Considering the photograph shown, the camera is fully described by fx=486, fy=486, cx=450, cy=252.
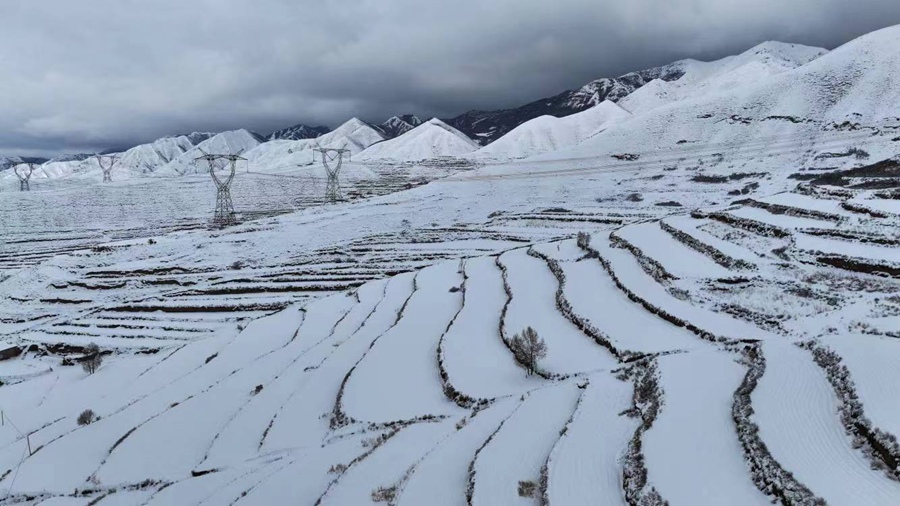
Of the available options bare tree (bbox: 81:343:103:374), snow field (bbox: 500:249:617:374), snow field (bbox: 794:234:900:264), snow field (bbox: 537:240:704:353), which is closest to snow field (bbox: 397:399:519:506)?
snow field (bbox: 500:249:617:374)

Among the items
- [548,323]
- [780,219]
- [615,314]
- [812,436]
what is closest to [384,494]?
[812,436]

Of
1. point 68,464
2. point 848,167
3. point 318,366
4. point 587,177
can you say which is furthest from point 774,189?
point 68,464

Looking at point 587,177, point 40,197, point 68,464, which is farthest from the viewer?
point 40,197

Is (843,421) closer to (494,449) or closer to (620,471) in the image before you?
(620,471)

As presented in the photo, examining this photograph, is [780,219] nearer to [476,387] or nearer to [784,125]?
[476,387]

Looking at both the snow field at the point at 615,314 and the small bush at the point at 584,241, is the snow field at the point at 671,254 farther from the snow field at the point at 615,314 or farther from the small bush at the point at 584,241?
the snow field at the point at 615,314

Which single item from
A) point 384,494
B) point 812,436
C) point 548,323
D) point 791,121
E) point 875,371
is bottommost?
point 384,494
